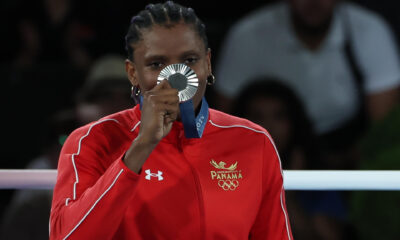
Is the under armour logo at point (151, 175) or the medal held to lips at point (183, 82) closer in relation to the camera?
the medal held to lips at point (183, 82)

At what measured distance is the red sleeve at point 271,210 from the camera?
146 centimetres

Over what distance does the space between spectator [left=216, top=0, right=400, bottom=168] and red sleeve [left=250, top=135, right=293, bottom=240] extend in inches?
67.7

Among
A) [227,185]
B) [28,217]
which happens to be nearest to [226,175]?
[227,185]

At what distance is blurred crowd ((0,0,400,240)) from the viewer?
A: 2.77 m

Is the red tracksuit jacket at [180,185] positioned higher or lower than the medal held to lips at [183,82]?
lower

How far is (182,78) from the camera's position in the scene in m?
1.23

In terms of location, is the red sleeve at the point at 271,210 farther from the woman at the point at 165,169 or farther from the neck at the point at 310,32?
the neck at the point at 310,32

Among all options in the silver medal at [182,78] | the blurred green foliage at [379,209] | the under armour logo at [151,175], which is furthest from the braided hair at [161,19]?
the blurred green foliage at [379,209]

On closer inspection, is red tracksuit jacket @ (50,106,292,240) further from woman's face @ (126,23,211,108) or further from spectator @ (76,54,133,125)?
spectator @ (76,54,133,125)

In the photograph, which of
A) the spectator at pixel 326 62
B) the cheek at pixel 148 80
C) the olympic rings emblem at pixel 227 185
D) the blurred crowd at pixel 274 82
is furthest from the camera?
the spectator at pixel 326 62

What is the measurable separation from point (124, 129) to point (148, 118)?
23 centimetres

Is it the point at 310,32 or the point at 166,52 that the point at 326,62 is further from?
the point at 166,52

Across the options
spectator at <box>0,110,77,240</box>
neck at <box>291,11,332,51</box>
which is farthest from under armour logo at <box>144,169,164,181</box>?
neck at <box>291,11,332,51</box>

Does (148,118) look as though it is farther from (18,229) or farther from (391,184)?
(18,229)
